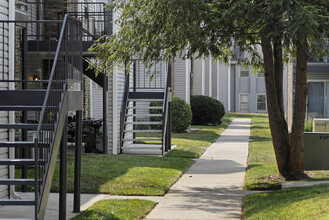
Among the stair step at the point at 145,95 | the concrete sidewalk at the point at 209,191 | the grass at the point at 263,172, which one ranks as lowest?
the concrete sidewalk at the point at 209,191

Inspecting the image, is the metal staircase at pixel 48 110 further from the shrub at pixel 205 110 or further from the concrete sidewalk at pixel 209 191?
the shrub at pixel 205 110

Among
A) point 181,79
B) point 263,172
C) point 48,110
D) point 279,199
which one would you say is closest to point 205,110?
point 181,79

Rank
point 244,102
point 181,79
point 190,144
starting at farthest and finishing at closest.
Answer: point 244,102, point 181,79, point 190,144

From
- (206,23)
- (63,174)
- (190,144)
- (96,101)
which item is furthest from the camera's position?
(96,101)

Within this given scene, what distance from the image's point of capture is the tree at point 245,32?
1049 centimetres

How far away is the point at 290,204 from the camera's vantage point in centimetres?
914

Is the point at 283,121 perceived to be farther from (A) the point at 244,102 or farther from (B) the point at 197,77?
(A) the point at 244,102

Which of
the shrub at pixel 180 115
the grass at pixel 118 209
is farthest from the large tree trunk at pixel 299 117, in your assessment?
the shrub at pixel 180 115

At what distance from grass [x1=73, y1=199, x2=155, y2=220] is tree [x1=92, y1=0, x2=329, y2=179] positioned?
322cm

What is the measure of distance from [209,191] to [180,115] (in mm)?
16670

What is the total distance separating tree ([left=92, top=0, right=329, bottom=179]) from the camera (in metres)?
10.5

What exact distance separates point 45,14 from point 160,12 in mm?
9049

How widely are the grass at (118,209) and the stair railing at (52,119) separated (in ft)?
3.74

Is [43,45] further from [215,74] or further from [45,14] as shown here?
[215,74]
